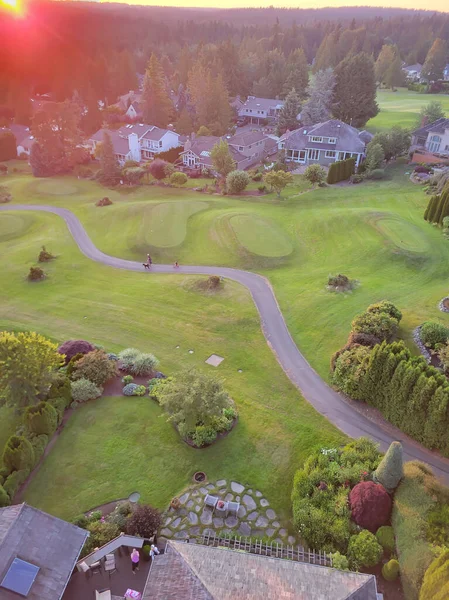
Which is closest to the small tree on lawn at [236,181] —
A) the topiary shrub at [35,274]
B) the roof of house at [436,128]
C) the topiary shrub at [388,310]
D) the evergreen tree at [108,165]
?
the evergreen tree at [108,165]

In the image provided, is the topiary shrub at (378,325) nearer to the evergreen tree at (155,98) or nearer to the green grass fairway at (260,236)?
the green grass fairway at (260,236)

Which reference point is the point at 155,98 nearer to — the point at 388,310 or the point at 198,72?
the point at 198,72

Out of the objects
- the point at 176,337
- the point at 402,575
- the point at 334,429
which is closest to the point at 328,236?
the point at 176,337

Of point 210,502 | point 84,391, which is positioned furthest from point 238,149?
point 210,502

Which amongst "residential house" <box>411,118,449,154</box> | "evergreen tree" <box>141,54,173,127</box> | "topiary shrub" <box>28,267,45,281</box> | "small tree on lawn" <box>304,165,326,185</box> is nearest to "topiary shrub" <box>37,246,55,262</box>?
"topiary shrub" <box>28,267,45,281</box>

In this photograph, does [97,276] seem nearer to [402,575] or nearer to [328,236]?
[328,236]

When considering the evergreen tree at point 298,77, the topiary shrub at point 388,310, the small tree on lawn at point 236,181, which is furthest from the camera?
the evergreen tree at point 298,77
